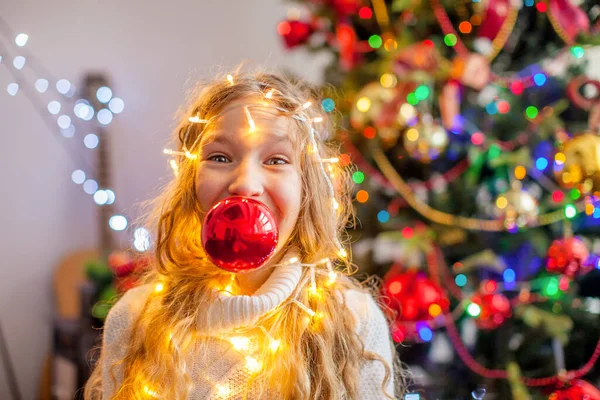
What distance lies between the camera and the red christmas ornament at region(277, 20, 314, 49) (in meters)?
1.71

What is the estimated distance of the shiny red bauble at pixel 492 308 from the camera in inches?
61.2

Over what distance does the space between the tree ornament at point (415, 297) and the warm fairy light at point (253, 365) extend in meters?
0.79

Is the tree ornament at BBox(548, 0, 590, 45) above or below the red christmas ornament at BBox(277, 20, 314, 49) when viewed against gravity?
below

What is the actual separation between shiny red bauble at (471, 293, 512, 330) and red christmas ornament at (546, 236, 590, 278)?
0.52ft

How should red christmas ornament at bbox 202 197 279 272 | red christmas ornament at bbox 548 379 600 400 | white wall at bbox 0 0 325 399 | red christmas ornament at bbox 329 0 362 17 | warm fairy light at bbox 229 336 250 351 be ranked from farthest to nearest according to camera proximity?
white wall at bbox 0 0 325 399, red christmas ornament at bbox 329 0 362 17, red christmas ornament at bbox 548 379 600 400, warm fairy light at bbox 229 336 250 351, red christmas ornament at bbox 202 197 279 272

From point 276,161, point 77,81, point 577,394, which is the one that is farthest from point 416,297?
point 77,81

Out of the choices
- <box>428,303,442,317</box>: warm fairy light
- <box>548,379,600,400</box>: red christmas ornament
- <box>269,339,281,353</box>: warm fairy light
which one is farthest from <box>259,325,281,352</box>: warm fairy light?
<box>428,303,442,317</box>: warm fairy light

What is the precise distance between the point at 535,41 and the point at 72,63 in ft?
6.20

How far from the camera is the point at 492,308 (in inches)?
61.4

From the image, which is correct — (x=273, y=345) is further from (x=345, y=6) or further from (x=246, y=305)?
(x=345, y=6)

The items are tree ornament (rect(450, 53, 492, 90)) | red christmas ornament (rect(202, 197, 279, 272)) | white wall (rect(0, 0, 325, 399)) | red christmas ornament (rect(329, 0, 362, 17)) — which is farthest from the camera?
white wall (rect(0, 0, 325, 399))

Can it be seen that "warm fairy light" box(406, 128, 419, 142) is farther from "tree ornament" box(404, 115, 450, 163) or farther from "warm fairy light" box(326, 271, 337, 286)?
"warm fairy light" box(326, 271, 337, 286)

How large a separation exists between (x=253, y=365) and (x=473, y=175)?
1.05 metres

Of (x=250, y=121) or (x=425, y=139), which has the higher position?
(x=250, y=121)
